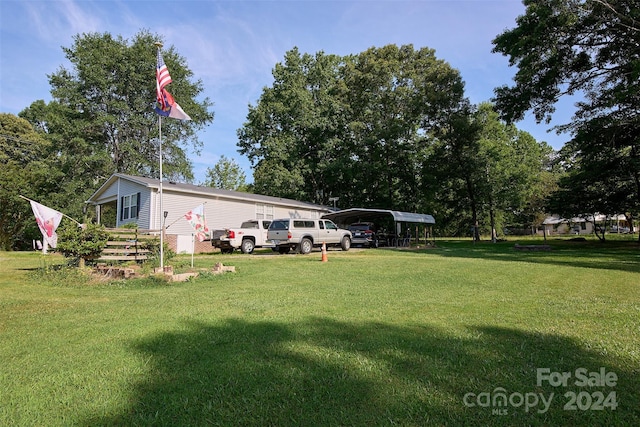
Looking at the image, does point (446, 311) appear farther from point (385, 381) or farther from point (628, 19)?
point (628, 19)

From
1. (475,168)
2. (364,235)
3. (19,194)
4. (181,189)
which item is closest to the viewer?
(181,189)

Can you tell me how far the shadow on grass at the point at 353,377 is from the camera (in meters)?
2.34

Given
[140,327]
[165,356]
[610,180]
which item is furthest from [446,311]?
[610,180]

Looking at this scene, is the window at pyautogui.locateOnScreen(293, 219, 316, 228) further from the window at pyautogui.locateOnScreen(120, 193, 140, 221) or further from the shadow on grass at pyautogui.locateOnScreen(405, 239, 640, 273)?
the window at pyautogui.locateOnScreen(120, 193, 140, 221)

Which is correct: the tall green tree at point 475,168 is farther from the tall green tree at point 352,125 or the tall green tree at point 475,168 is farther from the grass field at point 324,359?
the grass field at point 324,359

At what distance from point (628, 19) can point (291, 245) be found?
17.4 metres

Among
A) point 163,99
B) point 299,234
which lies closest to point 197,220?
point 163,99

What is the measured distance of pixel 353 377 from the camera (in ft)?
9.45

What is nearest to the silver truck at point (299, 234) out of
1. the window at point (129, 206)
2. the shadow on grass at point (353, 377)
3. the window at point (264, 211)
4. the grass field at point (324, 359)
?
the window at point (264, 211)

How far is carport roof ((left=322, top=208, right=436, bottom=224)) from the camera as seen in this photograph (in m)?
22.8

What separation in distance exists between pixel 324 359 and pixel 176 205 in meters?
18.8

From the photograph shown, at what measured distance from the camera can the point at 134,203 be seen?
2047 cm

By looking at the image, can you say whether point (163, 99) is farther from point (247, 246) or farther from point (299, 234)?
point (247, 246)

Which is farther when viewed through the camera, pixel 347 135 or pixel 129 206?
pixel 347 135
